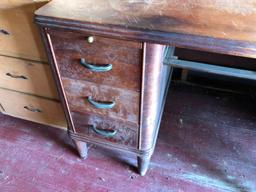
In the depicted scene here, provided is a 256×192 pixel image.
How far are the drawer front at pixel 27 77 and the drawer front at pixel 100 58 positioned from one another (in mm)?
292

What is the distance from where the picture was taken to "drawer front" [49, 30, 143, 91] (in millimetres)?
725

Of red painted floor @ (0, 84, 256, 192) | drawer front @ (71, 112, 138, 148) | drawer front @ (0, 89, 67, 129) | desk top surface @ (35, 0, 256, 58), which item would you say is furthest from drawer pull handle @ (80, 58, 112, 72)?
red painted floor @ (0, 84, 256, 192)

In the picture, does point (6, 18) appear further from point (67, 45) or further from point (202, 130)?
point (202, 130)

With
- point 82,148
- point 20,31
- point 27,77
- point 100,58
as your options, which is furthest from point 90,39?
point 82,148

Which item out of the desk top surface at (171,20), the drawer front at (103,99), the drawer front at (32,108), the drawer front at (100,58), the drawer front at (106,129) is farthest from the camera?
the drawer front at (32,108)

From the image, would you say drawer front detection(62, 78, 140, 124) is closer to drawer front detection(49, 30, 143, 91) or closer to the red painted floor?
drawer front detection(49, 30, 143, 91)

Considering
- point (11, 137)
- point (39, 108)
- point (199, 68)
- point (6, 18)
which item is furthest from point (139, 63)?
point (11, 137)

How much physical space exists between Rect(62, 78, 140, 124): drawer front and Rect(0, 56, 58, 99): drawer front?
239 millimetres

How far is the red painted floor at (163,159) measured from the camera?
117 cm

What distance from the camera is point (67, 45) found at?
2.54 ft

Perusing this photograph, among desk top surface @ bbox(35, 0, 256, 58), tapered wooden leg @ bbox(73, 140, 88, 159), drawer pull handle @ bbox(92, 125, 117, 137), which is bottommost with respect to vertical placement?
tapered wooden leg @ bbox(73, 140, 88, 159)

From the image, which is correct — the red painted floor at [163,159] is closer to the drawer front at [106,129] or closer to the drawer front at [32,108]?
the drawer front at [32,108]

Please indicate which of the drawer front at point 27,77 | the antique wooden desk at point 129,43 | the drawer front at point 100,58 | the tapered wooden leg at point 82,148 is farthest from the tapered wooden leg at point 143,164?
the drawer front at point 27,77

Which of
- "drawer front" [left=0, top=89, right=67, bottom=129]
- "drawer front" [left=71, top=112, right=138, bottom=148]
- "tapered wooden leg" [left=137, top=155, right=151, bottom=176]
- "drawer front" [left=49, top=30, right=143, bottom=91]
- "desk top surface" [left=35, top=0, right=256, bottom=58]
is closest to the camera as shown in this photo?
"desk top surface" [left=35, top=0, right=256, bottom=58]
